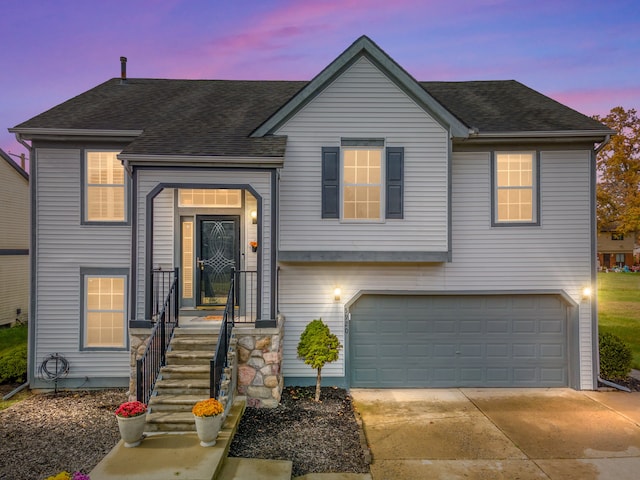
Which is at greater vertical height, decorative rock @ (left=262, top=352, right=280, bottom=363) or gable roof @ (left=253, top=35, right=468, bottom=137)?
gable roof @ (left=253, top=35, right=468, bottom=137)

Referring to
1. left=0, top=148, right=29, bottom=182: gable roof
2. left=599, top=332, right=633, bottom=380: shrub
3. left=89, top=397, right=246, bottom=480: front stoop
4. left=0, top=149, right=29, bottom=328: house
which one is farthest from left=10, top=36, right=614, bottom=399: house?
left=0, top=149, right=29, bottom=328: house

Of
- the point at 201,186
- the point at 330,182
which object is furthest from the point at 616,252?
the point at 201,186

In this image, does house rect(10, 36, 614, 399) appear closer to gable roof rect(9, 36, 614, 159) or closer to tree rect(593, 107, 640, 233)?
gable roof rect(9, 36, 614, 159)

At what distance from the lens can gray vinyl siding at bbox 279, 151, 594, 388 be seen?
881 centimetres

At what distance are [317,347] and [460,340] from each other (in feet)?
11.8

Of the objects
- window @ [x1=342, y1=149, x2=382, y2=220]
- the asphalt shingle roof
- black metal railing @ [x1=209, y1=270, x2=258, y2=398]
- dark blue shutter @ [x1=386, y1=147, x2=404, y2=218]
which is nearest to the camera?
black metal railing @ [x1=209, y1=270, x2=258, y2=398]

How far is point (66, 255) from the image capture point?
875cm

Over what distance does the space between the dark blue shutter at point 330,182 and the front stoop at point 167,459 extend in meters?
4.55

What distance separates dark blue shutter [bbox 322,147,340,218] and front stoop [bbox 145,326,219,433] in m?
3.37

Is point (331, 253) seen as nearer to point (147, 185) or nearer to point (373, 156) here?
point (373, 156)

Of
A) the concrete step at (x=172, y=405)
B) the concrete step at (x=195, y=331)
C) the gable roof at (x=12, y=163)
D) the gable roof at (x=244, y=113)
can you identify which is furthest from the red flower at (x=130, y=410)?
the gable roof at (x=12, y=163)

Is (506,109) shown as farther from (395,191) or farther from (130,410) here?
(130,410)

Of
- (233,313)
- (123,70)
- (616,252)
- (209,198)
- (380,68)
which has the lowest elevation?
(233,313)

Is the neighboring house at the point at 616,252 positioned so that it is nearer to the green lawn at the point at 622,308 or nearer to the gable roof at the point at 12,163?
the green lawn at the point at 622,308
